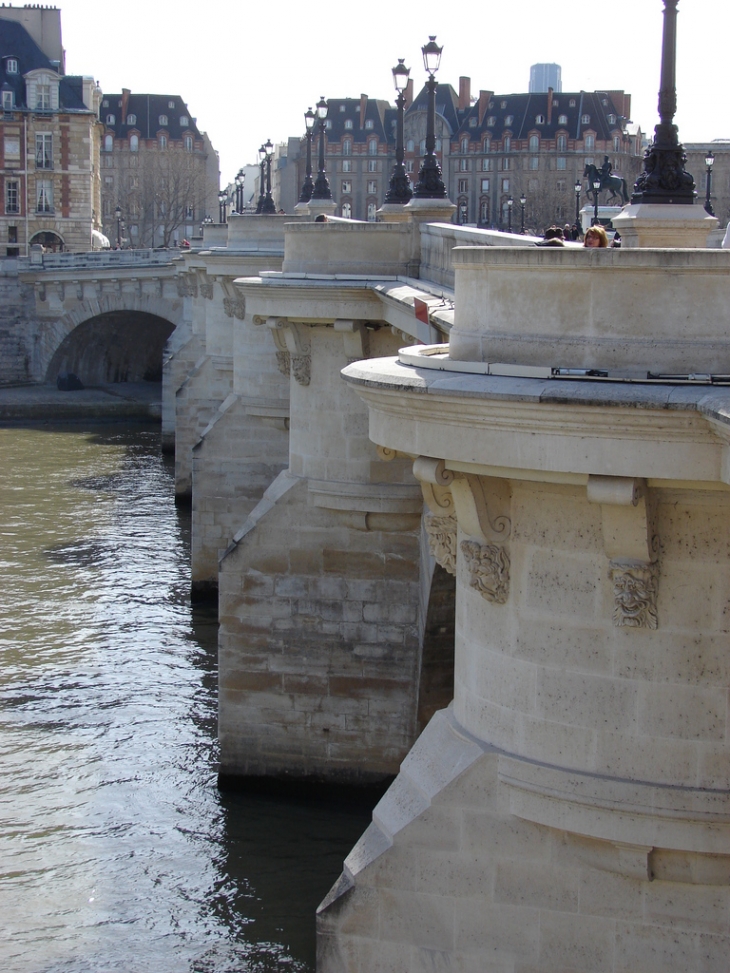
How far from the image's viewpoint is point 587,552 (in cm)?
707

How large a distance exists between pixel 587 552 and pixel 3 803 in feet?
34.8

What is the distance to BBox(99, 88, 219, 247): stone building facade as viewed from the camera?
109188mm

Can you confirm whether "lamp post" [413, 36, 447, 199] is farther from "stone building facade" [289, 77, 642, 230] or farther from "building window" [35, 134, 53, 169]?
"stone building facade" [289, 77, 642, 230]

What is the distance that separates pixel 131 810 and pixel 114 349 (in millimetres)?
47690

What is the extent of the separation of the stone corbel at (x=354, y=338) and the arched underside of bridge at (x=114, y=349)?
42.1m

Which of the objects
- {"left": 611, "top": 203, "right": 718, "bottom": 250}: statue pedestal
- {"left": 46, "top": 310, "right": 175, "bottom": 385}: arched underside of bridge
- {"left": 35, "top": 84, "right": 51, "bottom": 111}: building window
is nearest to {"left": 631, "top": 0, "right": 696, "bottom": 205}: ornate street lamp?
{"left": 611, "top": 203, "right": 718, "bottom": 250}: statue pedestal

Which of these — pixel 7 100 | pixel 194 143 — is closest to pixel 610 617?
pixel 7 100

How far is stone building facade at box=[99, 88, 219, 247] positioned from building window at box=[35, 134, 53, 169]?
2646 centimetres

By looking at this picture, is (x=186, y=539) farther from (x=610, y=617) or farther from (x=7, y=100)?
(x=7, y=100)

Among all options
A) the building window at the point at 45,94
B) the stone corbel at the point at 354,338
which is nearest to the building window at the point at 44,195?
the building window at the point at 45,94

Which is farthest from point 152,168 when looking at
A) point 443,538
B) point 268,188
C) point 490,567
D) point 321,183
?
point 490,567

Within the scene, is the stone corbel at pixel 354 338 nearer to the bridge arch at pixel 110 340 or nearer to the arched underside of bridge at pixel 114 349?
the bridge arch at pixel 110 340

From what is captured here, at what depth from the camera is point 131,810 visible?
1580 centimetres

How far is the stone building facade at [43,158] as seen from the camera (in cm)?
7881
